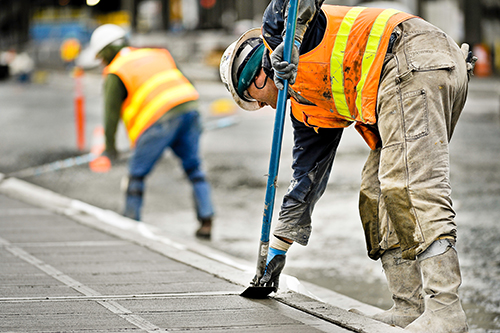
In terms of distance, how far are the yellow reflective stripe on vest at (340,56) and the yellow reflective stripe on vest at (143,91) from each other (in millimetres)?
3029

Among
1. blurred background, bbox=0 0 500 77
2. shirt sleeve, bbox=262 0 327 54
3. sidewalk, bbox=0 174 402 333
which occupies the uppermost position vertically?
shirt sleeve, bbox=262 0 327 54

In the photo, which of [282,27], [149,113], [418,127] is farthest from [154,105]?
[418,127]

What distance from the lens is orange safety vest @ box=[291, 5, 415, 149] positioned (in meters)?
3.03

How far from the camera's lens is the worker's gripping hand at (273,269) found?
11.4 feet

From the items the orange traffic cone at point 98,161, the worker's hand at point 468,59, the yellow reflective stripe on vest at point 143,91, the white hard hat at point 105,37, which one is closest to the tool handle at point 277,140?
the worker's hand at point 468,59

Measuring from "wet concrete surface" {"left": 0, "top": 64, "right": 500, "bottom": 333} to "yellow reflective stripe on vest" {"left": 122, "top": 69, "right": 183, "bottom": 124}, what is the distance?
1.01m

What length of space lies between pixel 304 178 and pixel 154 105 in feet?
8.61

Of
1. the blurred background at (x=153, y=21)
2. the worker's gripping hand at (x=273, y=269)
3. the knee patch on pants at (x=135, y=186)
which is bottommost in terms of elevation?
the blurred background at (x=153, y=21)

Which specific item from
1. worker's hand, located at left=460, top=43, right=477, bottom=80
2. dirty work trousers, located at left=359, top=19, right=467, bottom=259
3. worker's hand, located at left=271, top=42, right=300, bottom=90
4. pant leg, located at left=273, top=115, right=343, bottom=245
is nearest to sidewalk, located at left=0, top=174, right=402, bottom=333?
pant leg, located at left=273, top=115, right=343, bottom=245

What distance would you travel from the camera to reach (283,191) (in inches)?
291

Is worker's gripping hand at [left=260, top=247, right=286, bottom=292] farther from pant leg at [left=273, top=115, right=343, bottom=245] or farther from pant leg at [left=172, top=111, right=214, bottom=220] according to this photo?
pant leg at [left=172, top=111, right=214, bottom=220]

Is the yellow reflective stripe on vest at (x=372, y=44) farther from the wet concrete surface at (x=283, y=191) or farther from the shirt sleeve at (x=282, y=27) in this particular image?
the wet concrete surface at (x=283, y=191)

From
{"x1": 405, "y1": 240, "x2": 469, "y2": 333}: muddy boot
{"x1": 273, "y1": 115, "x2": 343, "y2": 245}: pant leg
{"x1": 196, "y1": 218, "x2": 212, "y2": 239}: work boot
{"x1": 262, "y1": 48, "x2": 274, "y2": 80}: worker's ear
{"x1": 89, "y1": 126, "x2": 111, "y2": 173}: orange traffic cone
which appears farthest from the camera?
{"x1": 89, "y1": 126, "x2": 111, "y2": 173}: orange traffic cone

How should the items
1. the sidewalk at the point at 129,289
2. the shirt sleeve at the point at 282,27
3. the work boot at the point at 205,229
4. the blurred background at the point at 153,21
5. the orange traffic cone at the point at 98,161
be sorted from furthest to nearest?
1. the blurred background at the point at 153,21
2. the orange traffic cone at the point at 98,161
3. the work boot at the point at 205,229
4. the shirt sleeve at the point at 282,27
5. the sidewalk at the point at 129,289
